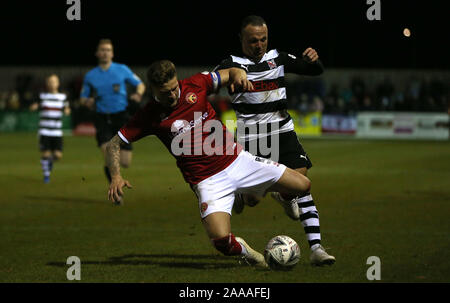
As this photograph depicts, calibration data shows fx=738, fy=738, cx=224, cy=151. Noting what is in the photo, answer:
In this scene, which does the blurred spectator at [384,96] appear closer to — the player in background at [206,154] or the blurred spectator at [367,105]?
the blurred spectator at [367,105]

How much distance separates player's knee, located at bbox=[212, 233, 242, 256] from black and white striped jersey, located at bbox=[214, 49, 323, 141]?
5.25ft

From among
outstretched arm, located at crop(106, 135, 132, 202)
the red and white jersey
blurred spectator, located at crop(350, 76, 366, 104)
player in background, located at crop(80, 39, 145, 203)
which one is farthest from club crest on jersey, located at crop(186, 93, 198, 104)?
blurred spectator, located at crop(350, 76, 366, 104)

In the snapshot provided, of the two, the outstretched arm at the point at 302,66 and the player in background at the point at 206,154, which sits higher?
the outstretched arm at the point at 302,66

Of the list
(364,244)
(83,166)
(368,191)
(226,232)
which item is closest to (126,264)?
Answer: (226,232)

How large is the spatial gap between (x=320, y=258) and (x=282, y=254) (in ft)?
1.31

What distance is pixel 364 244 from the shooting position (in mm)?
8352

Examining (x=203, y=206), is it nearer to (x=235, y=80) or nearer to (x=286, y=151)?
(x=235, y=80)

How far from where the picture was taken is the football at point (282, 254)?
22.6ft

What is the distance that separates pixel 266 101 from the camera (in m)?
7.81

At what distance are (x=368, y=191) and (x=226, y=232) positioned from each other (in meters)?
7.66

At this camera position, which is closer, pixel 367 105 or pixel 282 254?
pixel 282 254

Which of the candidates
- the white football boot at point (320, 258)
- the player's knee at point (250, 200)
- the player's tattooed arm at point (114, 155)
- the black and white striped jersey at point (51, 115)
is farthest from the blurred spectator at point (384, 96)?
the player's tattooed arm at point (114, 155)

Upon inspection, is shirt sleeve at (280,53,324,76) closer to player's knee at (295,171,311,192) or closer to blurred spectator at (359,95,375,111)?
player's knee at (295,171,311,192)

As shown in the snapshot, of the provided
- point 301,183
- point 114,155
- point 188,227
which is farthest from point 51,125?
point 301,183
